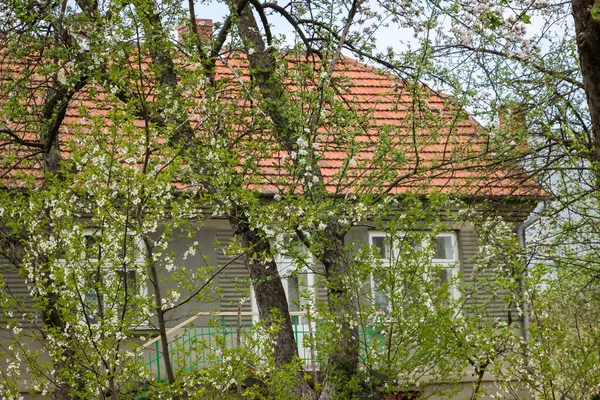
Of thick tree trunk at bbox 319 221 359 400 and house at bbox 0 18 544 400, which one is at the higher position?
house at bbox 0 18 544 400

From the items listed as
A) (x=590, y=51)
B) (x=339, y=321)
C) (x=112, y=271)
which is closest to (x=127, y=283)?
(x=112, y=271)

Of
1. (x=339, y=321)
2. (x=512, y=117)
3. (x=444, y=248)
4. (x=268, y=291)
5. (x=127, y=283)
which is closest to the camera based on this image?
(x=127, y=283)

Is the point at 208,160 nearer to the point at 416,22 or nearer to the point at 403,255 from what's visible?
the point at 403,255

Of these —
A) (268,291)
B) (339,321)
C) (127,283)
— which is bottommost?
(339,321)

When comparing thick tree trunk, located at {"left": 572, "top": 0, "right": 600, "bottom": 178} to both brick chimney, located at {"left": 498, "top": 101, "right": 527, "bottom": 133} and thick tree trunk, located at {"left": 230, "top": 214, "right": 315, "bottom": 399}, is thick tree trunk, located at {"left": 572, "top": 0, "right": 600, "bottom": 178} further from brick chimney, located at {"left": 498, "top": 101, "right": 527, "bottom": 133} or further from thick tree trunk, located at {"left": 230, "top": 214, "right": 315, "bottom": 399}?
brick chimney, located at {"left": 498, "top": 101, "right": 527, "bottom": 133}

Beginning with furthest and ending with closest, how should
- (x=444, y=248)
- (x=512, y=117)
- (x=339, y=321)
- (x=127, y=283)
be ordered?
(x=444, y=248) → (x=512, y=117) → (x=339, y=321) → (x=127, y=283)

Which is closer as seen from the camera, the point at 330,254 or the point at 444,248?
the point at 330,254

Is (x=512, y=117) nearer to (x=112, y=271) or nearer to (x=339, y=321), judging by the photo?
(x=339, y=321)

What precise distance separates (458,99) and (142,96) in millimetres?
3860

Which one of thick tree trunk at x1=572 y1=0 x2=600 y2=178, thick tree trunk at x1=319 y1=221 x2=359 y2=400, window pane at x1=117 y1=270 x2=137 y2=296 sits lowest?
thick tree trunk at x1=319 y1=221 x2=359 y2=400

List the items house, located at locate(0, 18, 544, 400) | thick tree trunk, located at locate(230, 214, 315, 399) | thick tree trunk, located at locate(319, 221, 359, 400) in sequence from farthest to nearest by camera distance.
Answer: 1. thick tree trunk, located at locate(230, 214, 315, 399)
2. thick tree trunk, located at locate(319, 221, 359, 400)
3. house, located at locate(0, 18, 544, 400)

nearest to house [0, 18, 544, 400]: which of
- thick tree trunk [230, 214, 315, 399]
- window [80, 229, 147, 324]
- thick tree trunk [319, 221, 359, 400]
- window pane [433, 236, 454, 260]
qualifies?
window [80, 229, 147, 324]

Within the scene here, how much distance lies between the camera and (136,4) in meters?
7.38

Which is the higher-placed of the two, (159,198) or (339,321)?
(159,198)
